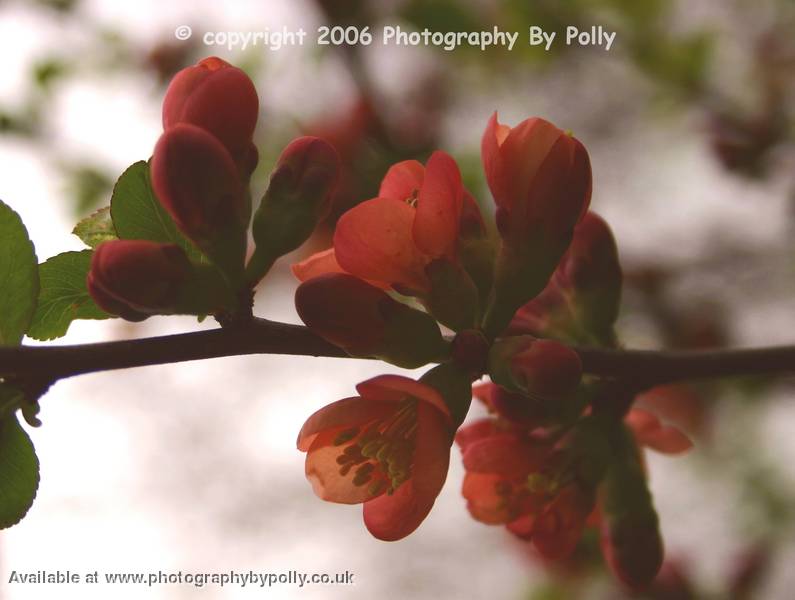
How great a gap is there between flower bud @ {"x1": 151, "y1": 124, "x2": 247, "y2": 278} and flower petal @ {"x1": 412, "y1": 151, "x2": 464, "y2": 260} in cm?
14

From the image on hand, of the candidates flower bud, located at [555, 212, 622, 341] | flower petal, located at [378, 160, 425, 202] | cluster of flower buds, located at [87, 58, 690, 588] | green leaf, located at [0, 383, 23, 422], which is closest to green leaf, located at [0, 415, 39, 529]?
green leaf, located at [0, 383, 23, 422]

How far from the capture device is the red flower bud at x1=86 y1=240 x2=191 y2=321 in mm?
531

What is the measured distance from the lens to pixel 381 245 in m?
0.63

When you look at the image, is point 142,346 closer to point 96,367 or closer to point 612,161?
point 96,367

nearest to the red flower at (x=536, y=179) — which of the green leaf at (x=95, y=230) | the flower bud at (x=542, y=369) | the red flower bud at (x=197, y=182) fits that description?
the flower bud at (x=542, y=369)

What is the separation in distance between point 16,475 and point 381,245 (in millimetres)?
331

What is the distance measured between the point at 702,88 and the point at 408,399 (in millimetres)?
1526

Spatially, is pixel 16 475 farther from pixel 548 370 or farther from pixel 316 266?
pixel 548 370

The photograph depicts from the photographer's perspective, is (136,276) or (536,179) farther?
(536,179)

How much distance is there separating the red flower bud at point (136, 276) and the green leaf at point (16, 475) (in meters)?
0.14

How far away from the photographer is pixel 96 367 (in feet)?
1.80

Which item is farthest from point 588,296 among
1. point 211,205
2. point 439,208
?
point 211,205

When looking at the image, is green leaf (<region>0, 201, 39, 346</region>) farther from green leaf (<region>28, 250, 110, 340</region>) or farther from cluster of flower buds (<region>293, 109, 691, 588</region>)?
cluster of flower buds (<region>293, 109, 691, 588</region>)

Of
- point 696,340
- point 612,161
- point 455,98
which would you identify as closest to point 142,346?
point 696,340
